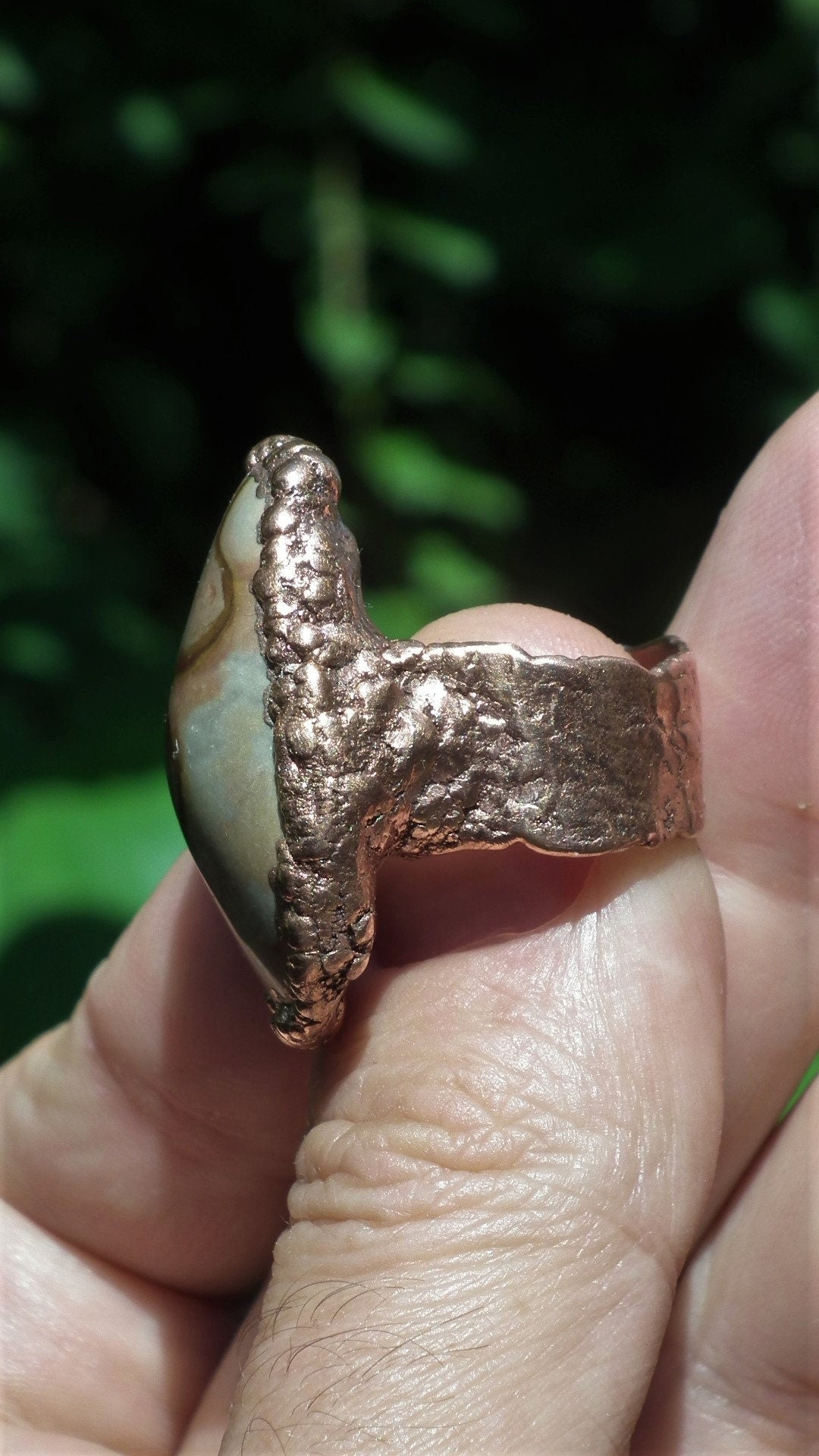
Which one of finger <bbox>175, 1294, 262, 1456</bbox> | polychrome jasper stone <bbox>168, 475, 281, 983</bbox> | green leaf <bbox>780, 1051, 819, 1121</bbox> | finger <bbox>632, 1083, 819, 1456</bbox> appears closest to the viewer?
polychrome jasper stone <bbox>168, 475, 281, 983</bbox>

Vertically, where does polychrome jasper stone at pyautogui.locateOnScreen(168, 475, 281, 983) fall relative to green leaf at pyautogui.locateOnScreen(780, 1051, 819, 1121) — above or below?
above

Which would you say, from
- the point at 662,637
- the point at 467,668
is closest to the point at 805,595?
the point at 662,637

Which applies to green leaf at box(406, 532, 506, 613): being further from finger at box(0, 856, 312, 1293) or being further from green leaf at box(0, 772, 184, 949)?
finger at box(0, 856, 312, 1293)

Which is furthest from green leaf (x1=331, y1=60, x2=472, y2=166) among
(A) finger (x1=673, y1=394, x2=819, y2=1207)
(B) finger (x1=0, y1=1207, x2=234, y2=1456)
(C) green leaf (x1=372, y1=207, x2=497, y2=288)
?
(B) finger (x1=0, y1=1207, x2=234, y2=1456)

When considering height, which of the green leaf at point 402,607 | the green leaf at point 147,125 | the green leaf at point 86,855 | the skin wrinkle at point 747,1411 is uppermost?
the green leaf at point 147,125

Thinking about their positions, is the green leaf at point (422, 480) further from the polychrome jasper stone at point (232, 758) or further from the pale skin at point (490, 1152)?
the polychrome jasper stone at point (232, 758)

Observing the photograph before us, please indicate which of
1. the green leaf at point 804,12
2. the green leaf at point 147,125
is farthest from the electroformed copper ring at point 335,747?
the green leaf at point 804,12

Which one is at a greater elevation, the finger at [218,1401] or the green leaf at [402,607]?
the green leaf at [402,607]
